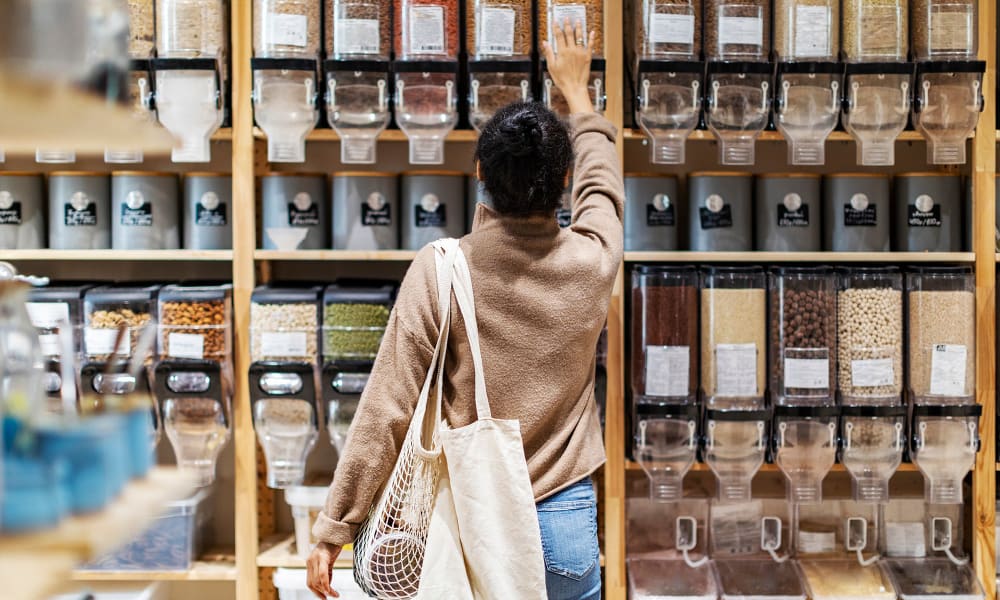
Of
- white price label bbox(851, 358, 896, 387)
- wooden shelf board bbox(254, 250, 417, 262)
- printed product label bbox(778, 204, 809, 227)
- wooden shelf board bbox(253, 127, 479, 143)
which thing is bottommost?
white price label bbox(851, 358, 896, 387)

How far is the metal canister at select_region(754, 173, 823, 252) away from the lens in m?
2.30

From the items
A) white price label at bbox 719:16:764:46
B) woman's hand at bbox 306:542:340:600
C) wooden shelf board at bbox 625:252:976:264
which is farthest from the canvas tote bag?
white price label at bbox 719:16:764:46

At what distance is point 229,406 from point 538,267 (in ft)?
3.06

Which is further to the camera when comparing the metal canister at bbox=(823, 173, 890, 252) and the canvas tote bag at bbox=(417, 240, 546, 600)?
the metal canister at bbox=(823, 173, 890, 252)

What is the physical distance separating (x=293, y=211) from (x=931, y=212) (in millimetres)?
1486

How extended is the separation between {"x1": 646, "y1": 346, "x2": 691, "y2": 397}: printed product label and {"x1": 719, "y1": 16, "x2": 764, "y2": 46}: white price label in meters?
0.68

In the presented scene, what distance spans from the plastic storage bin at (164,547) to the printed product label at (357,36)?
112cm

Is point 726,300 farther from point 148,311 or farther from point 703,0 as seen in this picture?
point 148,311

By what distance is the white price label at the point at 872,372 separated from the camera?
222cm

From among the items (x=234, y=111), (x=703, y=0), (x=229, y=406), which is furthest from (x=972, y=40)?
(x=229, y=406)

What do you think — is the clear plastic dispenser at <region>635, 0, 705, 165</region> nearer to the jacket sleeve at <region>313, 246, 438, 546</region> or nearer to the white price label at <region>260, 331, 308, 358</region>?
the jacket sleeve at <region>313, 246, 438, 546</region>

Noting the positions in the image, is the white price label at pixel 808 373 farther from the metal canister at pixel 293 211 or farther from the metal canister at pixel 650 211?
the metal canister at pixel 293 211

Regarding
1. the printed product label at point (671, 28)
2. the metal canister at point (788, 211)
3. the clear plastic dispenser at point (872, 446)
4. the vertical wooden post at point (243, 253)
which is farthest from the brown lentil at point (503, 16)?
the clear plastic dispenser at point (872, 446)

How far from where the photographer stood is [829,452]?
223 cm
